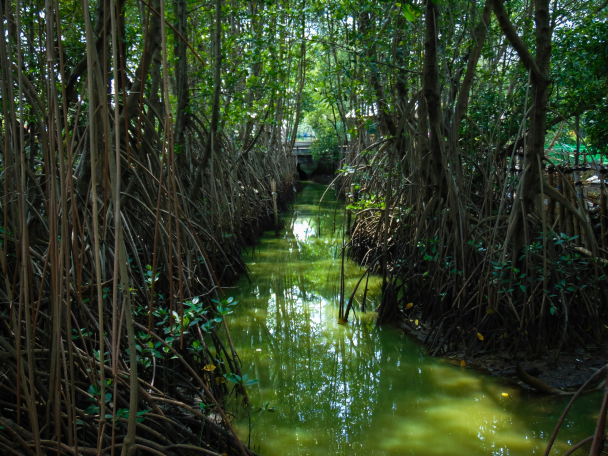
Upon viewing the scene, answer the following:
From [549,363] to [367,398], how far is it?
125 centimetres

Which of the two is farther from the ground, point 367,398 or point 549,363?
point 549,363

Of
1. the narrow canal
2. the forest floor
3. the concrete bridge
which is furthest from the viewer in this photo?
the concrete bridge

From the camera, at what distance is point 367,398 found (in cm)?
330

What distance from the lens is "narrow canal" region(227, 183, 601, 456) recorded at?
107 inches

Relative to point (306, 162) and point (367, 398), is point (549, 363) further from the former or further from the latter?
point (306, 162)

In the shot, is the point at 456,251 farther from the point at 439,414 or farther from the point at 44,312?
the point at 44,312

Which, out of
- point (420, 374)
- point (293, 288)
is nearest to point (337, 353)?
point (420, 374)

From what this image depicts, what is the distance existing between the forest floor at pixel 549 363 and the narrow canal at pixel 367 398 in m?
0.10

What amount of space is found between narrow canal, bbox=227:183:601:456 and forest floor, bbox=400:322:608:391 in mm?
96

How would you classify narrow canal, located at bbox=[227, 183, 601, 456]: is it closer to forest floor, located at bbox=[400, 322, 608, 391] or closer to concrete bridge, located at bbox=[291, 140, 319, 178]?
forest floor, located at bbox=[400, 322, 608, 391]

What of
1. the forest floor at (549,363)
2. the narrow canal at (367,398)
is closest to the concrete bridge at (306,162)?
the narrow canal at (367,398)

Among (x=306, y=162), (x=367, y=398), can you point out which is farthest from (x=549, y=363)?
(x=306, y=162)

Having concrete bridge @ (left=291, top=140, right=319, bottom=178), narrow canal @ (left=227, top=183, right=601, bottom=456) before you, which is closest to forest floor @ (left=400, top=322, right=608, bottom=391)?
narrow canal @ (left=227, top=183, right=601, bottom=456)

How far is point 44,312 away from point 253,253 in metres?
5.39
